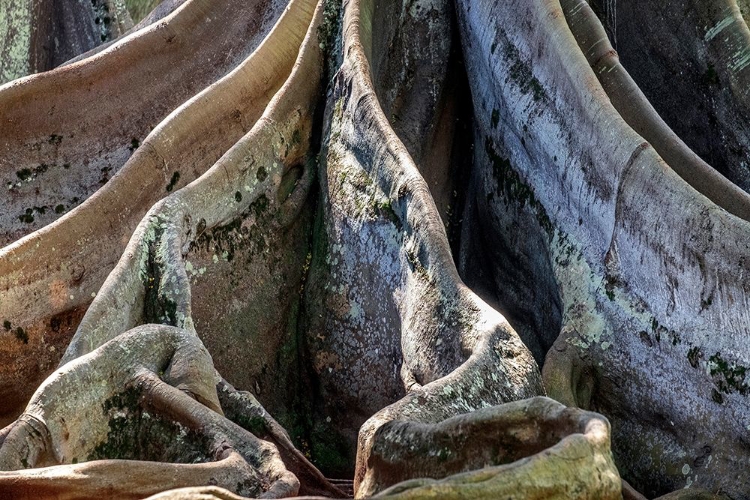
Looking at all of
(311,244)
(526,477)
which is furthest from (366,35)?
(526,477)

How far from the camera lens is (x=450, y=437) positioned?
4180 millimetres

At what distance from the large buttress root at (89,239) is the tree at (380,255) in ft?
0.05

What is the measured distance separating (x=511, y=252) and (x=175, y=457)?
2803 millimetres

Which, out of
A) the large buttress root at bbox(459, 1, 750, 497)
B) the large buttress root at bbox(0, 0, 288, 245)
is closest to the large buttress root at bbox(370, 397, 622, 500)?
the large buttress root at bbox(459, 1, 750, 497)

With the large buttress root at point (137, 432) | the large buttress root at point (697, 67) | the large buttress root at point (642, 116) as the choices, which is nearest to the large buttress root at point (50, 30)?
the large buttress root at point (697, 67)

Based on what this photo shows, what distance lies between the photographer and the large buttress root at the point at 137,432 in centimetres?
430

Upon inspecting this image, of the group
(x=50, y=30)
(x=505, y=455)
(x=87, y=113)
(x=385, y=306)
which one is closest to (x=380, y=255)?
(x=385, y=306)

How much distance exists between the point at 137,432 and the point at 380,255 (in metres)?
1.69

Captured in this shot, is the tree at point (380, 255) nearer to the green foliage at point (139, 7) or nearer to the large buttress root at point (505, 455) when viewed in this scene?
the large buttress root at point (505, 455)

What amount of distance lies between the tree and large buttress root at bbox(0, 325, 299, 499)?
11mm

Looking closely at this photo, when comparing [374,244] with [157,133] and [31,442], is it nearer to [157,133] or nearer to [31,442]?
[157,133]

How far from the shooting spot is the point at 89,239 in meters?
6.39

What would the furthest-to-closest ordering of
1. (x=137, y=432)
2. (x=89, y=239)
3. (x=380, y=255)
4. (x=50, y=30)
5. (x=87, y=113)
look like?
(x=50, y=30), (x=87, y=113), (x=89, y=239), (x=380, y=255), (x=137, y=432)

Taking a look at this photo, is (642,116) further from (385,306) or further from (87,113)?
(87,113)
